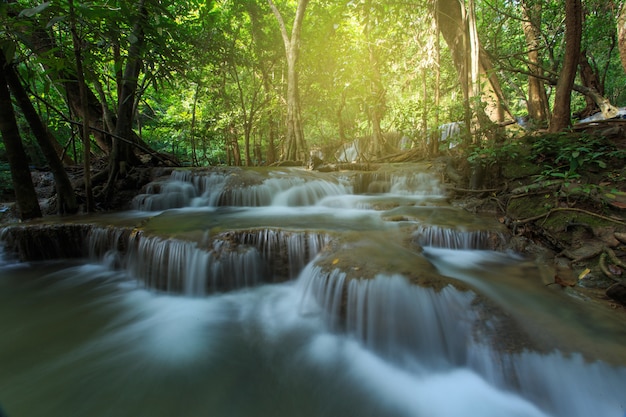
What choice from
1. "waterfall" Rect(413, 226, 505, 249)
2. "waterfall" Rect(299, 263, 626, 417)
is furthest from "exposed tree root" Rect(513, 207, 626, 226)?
"waterfall" Rect(299, 263, 626, 417)

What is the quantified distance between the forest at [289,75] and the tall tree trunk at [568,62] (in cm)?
2

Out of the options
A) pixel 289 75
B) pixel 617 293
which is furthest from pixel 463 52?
pixel 617 293

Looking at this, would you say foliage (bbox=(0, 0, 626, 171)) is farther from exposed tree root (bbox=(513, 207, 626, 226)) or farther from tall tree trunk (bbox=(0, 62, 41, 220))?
tall tree trunk (bbox=(0, 62, 41, 220))

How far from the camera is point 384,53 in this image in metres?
11.6

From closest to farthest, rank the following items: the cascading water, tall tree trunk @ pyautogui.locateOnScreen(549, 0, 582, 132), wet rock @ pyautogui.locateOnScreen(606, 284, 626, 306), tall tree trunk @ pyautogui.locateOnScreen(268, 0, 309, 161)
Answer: the cascading water → wet rock @ pyautogui.locateOnScreen(606, 284, 626, 306) → tall tree trunk @ pyautogui.locateOnScreen(549, 0, 582, 132) → tall tree trunk @ pyautogui.locateOnScreen(268, 0, 309, 161)

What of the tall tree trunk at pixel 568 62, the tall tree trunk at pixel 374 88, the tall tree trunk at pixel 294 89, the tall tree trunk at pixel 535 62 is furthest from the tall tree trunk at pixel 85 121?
the tall tree trunk at pixel 535 62

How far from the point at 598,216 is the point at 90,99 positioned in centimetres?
1143

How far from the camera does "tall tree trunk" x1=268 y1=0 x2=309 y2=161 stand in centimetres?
1015

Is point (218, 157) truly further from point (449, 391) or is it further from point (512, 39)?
point (449, 391)

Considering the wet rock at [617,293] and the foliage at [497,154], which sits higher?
the foliage at [497,154]

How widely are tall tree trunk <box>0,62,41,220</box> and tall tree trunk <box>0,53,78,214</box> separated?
15cm

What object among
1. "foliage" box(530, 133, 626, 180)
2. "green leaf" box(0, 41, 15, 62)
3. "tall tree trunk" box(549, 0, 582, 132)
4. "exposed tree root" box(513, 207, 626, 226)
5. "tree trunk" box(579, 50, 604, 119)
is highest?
"tree trunk" box(579, 50, 604, 119)

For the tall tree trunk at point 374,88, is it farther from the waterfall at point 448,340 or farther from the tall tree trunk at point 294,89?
the waterfall at point 448,340

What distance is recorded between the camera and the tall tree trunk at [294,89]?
10148mm
